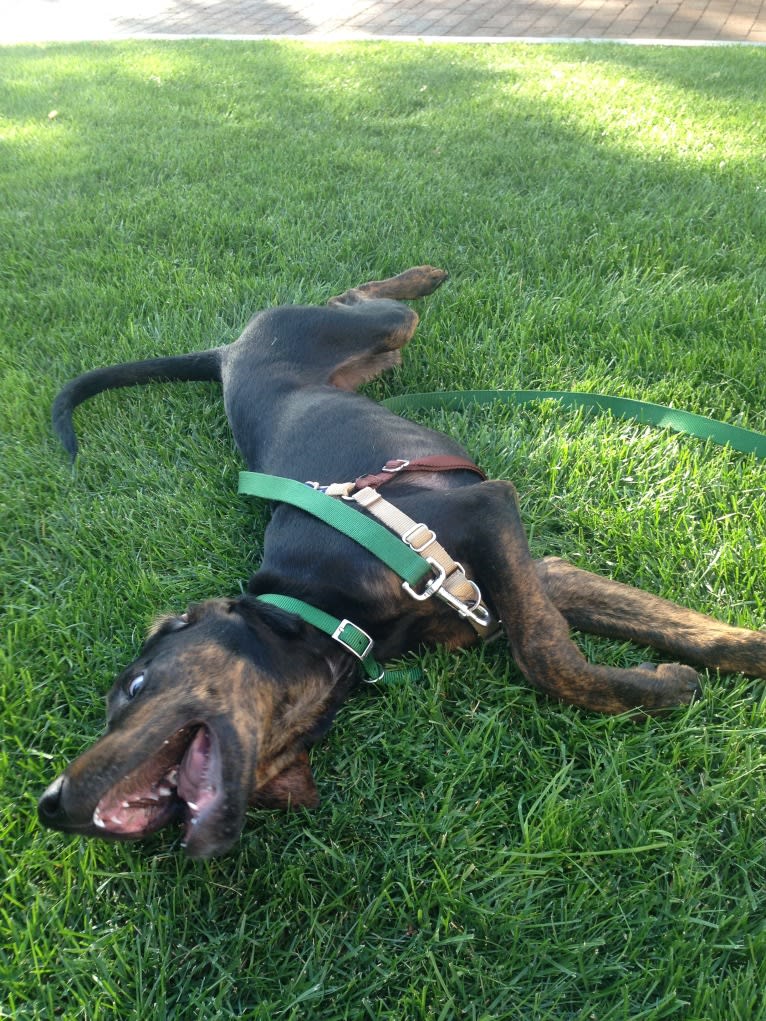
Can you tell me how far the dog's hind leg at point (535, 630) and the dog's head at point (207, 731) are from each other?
54 cm

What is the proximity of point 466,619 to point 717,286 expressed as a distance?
261 cm

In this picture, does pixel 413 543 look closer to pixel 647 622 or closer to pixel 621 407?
pixel 647 622

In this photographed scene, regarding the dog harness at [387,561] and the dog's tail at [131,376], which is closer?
the dog harness at [387,561]

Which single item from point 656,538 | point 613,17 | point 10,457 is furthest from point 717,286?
point 613,17

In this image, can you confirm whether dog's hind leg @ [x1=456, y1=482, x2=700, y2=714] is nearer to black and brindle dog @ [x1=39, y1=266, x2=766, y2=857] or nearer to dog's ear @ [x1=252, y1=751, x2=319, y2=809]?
black and brindle dog @ [x1=39, y1=266, x2=766, y2=857]

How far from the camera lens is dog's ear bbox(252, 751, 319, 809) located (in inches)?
82.0

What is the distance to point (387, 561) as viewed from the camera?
224 centimetres

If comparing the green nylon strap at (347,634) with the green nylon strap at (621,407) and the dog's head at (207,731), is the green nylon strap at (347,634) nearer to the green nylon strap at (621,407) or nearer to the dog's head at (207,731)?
the dog's head at (207,731)

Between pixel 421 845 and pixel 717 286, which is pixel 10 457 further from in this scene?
pixel 717 286

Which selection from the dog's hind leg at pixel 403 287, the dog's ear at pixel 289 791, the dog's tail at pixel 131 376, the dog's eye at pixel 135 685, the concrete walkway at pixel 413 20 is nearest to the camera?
the dog's eye at pixel 135 685

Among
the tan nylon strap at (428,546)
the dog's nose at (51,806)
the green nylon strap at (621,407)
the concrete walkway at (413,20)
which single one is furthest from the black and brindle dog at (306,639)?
the concrete walkway at (413,20)

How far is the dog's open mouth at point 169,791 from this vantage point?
179 cm

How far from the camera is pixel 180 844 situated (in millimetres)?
2033

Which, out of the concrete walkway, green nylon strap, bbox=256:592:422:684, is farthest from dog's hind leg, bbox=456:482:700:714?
the concrete walkway
